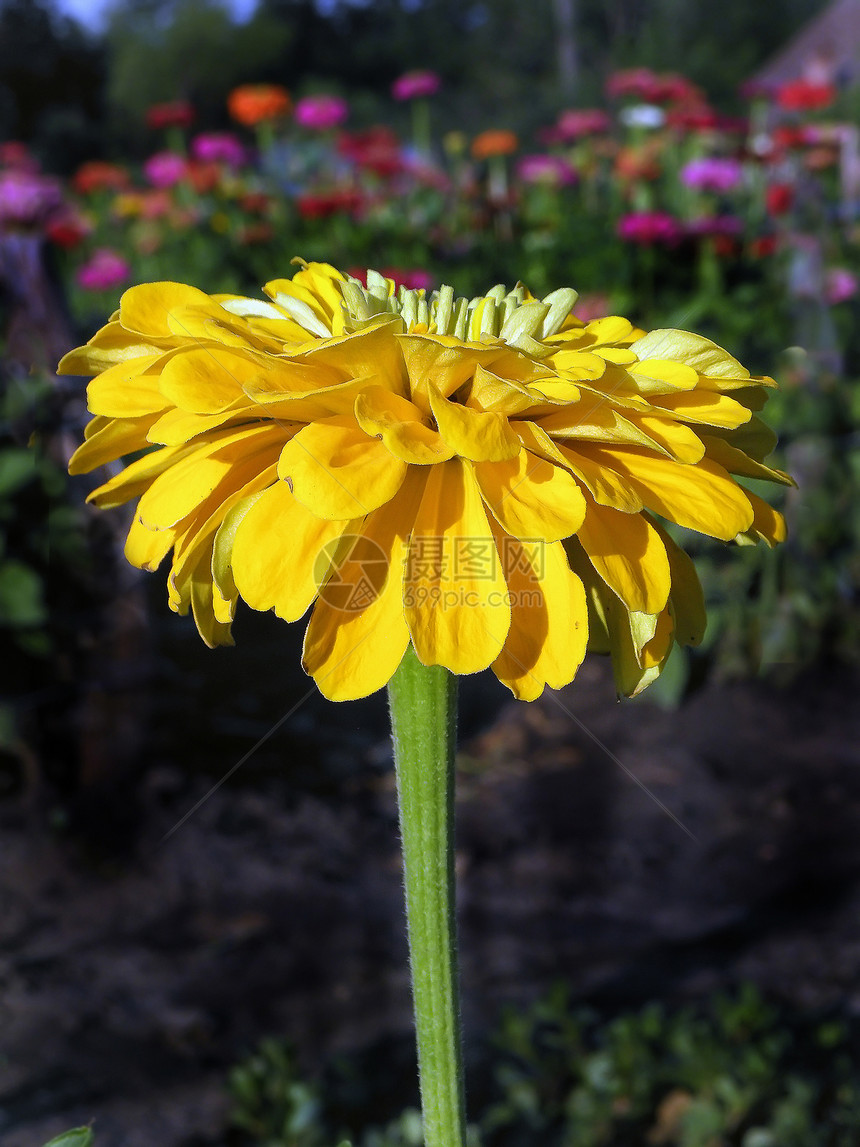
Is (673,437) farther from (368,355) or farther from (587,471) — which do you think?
(368,355)

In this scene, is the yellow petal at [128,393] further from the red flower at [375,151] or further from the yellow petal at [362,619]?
the red flower at [375,151]

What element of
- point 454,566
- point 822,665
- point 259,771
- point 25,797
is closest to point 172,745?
point 259,771

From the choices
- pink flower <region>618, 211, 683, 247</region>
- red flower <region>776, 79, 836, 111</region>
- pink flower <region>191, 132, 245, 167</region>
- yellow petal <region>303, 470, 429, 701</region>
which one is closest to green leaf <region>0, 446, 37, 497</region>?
yellow petal <region>303, 470, 429, 701</region>

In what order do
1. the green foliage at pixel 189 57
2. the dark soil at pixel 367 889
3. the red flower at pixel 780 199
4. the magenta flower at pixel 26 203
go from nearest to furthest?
the dark soil at pixel 367 889
the magenta flower at pixel 26 203
the red flower at pixel 780 199
the green foliage at pixel 189 57

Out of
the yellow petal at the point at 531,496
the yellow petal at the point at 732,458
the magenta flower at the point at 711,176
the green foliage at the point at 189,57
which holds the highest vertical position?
the green foliage at the point at 189,57

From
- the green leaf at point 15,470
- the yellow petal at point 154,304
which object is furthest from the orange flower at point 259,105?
the yellow petal at point 154,304
